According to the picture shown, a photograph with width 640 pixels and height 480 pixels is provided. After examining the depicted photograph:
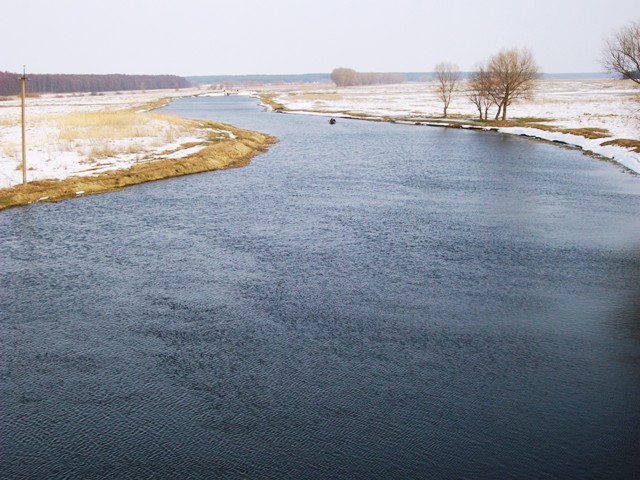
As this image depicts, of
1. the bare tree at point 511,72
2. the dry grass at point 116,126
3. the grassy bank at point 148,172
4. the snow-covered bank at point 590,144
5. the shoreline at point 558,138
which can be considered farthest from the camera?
the bare tree at point 511,72

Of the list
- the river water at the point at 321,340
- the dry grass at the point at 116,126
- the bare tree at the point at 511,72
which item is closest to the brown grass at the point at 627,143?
the river water at the point at 321,340

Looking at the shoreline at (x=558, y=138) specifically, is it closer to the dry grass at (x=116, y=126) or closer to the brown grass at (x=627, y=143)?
the brown grass at (x=627, y=143)

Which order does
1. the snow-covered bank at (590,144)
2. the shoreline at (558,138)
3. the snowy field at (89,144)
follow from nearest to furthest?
the snowy field at (89,144)
the snow-covered bank at (590,144)
the shoreline at (558,138)

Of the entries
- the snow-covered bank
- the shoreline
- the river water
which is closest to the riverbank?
the river water

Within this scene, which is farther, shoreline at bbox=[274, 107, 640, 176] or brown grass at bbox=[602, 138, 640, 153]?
brown grass at bbox=[602, 138, 640, 153]

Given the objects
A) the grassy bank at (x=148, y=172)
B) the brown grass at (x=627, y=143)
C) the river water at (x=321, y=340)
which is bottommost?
the river water at (x=321, y=340)

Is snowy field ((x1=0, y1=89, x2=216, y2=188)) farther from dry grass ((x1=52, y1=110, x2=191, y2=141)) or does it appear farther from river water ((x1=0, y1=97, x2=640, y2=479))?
river water ((x1=0, y1=97, x2=640, y2=479))

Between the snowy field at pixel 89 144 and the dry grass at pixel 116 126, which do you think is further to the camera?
the dry grass at pixel 116 126
